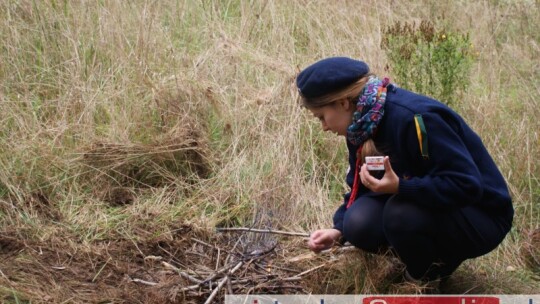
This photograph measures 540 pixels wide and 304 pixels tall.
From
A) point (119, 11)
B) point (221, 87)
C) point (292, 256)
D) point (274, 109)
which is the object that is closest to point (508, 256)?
point (292, 256)

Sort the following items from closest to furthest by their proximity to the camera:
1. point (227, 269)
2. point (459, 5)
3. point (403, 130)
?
1. point (403, 130)
2. point (227, 269)
3. point (459, 5)

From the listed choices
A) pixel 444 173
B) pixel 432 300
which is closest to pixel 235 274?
pixel 432 300

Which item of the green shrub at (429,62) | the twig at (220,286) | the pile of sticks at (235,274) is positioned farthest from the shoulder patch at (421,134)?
the green shrub at (429,62)

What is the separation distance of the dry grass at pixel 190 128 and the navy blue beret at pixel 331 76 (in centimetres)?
73

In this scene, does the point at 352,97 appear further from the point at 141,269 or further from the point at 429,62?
Result: the point at 429,62

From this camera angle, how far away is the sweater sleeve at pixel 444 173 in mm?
2566

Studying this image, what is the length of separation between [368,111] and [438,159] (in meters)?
0.29

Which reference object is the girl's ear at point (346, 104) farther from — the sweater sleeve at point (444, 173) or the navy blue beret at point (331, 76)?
the sweater sleeve at point (444, 173)

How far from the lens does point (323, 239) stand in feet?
9.63

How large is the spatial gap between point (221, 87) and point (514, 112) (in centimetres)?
176

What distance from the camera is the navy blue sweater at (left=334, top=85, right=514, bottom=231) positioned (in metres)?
2.57

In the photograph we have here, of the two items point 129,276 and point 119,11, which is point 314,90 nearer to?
point 129,276

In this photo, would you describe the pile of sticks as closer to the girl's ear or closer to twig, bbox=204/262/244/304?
twig, bbox=204/262/244/304

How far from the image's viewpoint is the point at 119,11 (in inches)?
201
